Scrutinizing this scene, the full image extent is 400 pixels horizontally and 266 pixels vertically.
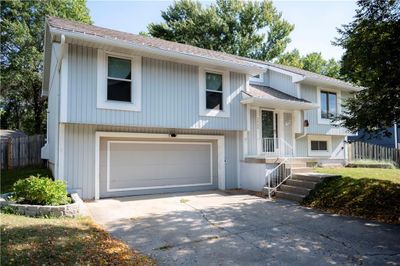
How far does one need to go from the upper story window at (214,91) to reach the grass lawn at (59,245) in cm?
699

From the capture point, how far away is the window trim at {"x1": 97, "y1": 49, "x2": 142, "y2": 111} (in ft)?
30.3

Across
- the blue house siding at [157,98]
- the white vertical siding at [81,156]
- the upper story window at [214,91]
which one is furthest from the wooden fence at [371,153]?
the white vertical siding at [81,156]

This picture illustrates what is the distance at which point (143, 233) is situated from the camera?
19.8 ft

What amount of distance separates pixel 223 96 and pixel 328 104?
734 centimetres

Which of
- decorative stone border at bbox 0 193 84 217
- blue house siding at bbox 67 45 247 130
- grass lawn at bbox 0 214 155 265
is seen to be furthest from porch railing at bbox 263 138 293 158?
grass lawn at bbox 0 214 155 265

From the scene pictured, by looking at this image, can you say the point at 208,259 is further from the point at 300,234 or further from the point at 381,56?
the point at 381,56

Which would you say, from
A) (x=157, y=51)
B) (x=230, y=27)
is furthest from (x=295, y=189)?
(x=230, y=27)

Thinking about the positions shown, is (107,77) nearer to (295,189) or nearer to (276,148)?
(295,189)

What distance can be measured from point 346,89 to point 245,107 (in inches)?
291

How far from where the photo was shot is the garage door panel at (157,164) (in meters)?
10.2

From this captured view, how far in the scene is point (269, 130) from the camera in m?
13.9

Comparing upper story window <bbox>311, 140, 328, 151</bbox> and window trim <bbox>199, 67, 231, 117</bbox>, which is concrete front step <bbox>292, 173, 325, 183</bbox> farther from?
upper story window <bbox>311, 140, 328, 151</bbox>

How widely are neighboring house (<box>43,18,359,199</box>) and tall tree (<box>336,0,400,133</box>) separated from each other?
4.03 meters

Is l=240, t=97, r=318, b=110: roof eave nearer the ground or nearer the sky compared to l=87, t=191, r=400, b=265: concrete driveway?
nearer the sky
